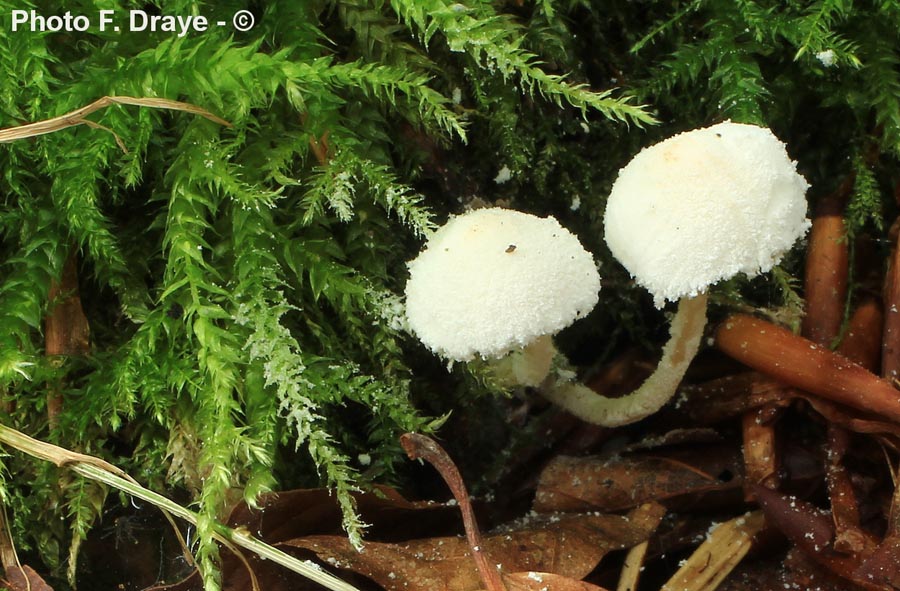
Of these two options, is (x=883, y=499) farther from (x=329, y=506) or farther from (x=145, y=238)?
(x=145, y=238)

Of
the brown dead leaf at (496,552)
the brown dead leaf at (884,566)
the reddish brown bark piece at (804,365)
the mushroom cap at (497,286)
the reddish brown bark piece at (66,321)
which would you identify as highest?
the mushroom cap at (497,286)

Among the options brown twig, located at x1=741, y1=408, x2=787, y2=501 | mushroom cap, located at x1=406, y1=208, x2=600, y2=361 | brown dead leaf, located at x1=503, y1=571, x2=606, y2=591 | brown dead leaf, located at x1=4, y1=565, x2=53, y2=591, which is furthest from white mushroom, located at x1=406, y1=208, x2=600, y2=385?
brown dead leaf, located at x1=4, y1=565, x2=53, y2=591

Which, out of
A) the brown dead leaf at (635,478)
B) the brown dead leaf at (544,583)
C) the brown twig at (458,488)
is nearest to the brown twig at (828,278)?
the brown dead leaf at (635,478)

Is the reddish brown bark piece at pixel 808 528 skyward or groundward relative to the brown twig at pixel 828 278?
groundward

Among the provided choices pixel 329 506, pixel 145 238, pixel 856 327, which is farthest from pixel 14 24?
pixel 856 327

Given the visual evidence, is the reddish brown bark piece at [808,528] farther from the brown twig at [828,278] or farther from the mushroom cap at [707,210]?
the mushroom cap at [707,210]

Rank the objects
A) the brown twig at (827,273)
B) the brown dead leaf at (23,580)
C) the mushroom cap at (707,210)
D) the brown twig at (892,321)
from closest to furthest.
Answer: the mushroom cap at (707,210)
the brown dead leaf at (23,580)
the brown twig at (892,321)
the brown twig at (827,273)

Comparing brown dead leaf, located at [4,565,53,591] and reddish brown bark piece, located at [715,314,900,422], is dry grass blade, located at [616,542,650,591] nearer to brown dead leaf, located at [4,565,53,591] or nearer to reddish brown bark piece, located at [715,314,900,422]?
reddish brown bark piece, located at [715,314,900,422]
